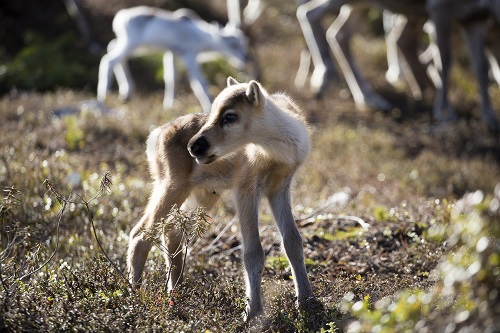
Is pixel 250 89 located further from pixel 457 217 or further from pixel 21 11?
pixel 21 11

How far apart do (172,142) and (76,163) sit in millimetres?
3916

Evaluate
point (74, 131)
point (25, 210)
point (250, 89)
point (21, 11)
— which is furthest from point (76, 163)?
point (21, 11)

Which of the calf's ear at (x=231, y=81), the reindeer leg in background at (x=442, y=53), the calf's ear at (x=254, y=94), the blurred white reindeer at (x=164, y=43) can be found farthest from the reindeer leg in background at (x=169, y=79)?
the calf's ear at (x=254, y=94)

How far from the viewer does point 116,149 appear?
11797 millimetres

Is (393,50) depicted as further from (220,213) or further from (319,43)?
(220,213)

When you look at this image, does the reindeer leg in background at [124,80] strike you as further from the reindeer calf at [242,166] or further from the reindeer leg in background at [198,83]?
the reindeer calf at [242,166]

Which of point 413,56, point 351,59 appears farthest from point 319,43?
point 413,56

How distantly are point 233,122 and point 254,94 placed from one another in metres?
0.27

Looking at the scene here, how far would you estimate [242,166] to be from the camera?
6594mm

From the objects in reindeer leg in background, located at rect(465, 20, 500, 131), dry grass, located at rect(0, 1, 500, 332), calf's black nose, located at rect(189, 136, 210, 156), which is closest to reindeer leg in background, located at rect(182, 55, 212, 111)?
dry grass, located at rect(0, 1, 500, 332)

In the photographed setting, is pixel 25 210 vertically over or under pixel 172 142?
under

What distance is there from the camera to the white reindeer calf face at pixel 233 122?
20.2 feet

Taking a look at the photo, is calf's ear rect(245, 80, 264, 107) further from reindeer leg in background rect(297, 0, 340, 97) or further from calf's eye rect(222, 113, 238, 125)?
reindeer leg in background rect(297, 0, 340, 97)

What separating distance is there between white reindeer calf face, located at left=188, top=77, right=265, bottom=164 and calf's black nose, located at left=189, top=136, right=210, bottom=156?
29 mm
